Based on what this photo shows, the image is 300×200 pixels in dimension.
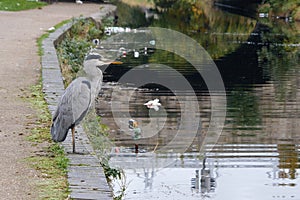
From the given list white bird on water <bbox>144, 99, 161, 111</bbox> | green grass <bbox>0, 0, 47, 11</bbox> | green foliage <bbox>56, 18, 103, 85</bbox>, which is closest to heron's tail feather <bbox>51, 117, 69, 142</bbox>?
green foliage <bbox>56, 18, 103, 85</bbox>

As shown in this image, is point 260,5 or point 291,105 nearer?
point 291,105

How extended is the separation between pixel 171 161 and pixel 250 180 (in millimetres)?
1181

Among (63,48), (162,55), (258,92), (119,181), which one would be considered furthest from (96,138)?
(162,55)

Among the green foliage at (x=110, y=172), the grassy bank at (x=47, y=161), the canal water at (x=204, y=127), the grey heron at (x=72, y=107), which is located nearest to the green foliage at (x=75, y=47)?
the canal water at (x=204, y=127)

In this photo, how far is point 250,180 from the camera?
9219 mm

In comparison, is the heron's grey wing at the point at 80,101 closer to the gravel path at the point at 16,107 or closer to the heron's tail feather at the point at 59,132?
the heron's tail feather at the point at 59,132

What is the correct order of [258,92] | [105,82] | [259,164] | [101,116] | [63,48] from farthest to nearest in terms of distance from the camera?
[63,48], [105,82], [258,92], [101,116], [259,164]

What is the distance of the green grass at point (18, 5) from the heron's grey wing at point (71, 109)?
24016mm

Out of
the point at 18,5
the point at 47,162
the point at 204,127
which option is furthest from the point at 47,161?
the point at 18,5

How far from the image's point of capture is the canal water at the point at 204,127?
9016 millimetres

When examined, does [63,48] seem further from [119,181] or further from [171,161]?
[119,181]

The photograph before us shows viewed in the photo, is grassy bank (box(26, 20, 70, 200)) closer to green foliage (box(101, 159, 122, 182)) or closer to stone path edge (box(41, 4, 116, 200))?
stone path edge (box(41, 4, 116, 200))

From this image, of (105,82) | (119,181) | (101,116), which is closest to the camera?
(119,181)

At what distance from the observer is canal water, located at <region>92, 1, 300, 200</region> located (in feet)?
29.6
